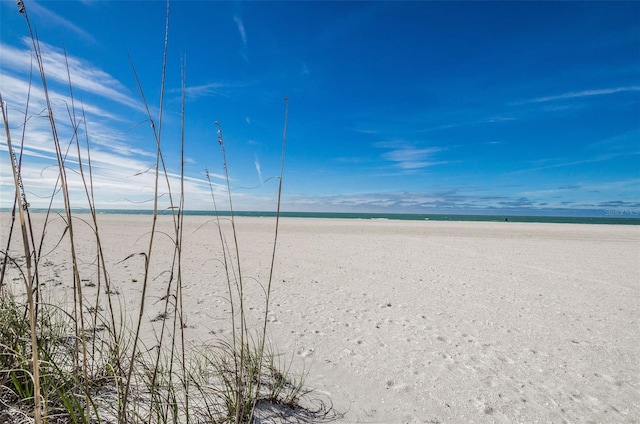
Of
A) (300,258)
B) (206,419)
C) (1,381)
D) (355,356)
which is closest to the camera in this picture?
(1,381)

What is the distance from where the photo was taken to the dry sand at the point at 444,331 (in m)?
2.86

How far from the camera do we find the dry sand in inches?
113

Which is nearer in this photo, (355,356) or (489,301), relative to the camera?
(355,356)

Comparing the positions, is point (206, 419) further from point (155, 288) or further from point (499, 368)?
point (155, 288)

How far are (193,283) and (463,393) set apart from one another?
217 inches

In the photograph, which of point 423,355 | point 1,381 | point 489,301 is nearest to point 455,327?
point 423,355

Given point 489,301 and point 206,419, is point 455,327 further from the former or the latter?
point 206,419

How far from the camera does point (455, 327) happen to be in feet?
15.2

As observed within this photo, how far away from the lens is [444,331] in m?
4.48

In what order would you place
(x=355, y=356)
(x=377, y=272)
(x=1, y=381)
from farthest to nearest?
1. (x=377, y=272)
2. (x=355, y=356)
3. (x=1, y=381)

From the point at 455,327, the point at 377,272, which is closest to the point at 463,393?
→ the point at 455,327

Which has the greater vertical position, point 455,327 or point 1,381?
point 1,381

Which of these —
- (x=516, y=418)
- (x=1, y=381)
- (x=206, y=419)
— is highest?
(x=1, y=381)

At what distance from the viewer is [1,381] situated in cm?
192
